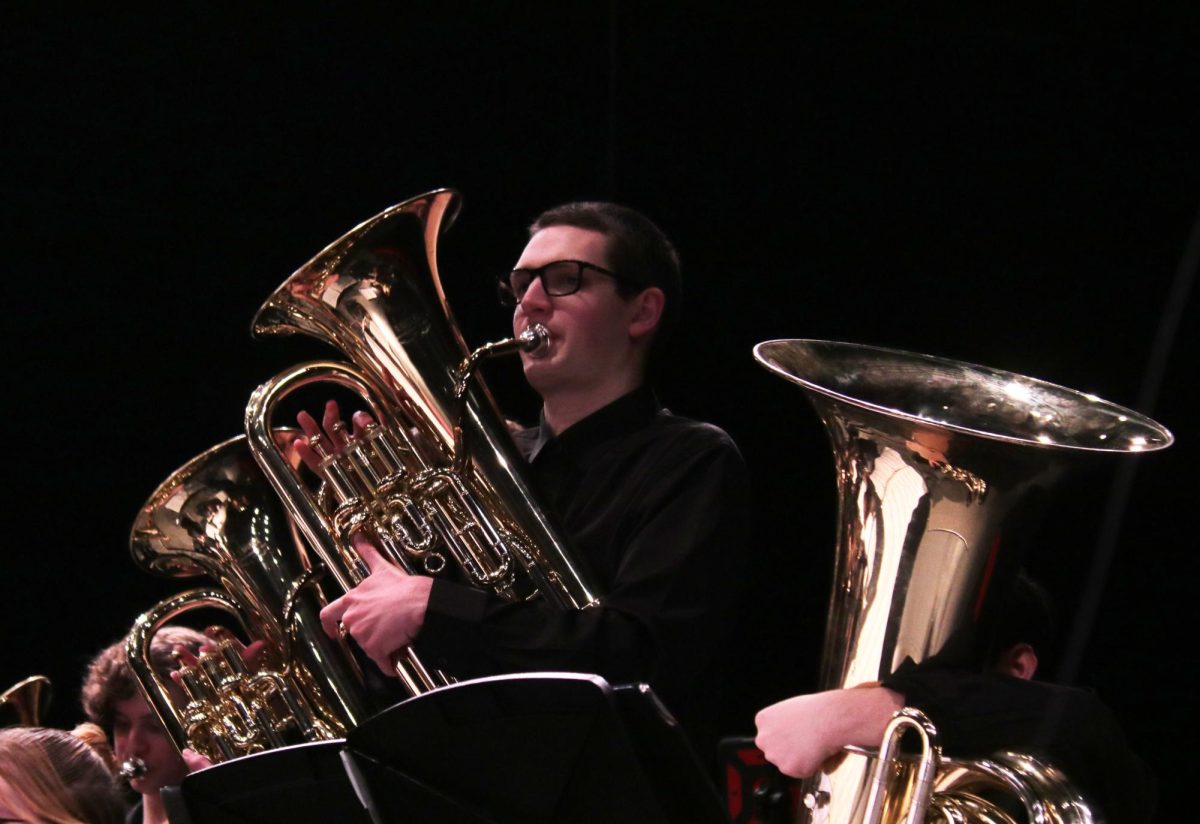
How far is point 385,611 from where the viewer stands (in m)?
1.90

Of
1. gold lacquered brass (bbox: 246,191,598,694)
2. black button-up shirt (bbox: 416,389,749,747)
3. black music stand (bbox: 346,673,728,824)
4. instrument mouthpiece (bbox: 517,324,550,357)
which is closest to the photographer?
black music stand (bbox: 346,673,728,824)

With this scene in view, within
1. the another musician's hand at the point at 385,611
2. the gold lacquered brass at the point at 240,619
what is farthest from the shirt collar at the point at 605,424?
the gold lacquered brass at the point at 240,619

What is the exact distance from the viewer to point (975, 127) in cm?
275

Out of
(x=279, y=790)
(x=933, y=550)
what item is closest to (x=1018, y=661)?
(x=933, y=550)

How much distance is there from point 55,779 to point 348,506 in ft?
2.67

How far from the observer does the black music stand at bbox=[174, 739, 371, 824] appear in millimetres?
1543

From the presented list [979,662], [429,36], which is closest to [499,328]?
[429,36]

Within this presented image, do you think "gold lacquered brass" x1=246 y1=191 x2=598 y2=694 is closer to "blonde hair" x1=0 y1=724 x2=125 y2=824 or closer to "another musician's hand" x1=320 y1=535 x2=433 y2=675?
"another musician's hand" x1=320 y1=535 x2=433 y2=675

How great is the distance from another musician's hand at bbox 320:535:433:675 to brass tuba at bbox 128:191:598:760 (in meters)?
0.07

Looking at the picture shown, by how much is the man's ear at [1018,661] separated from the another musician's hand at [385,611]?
790mm

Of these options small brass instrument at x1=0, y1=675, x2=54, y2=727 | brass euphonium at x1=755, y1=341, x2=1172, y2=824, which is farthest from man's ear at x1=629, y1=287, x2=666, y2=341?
small brass instrument at x1=0, y1=675, x2=54, y2=727

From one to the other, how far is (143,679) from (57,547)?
1084mm

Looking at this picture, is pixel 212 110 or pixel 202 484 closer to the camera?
pixel 202 484

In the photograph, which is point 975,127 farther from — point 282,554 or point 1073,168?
point 282,554
